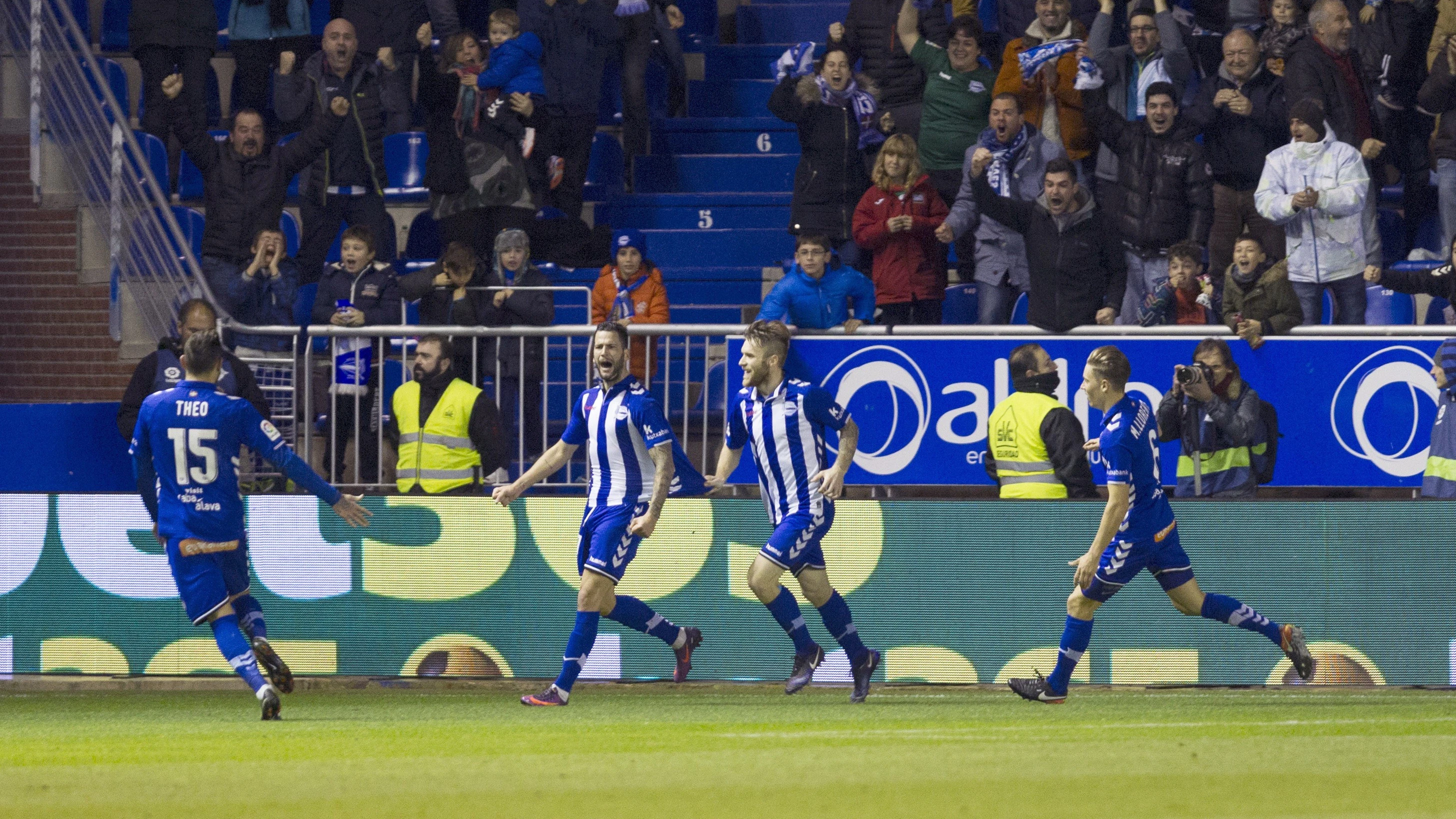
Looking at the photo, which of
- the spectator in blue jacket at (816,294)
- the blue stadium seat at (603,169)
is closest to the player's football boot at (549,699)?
the spectator in blue jacket at (816,294)

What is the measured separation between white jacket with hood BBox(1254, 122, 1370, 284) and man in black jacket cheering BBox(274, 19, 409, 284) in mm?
7347

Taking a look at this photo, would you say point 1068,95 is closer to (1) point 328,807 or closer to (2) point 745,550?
(2) point 745,550

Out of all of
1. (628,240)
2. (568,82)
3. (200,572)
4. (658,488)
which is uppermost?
(568,82)

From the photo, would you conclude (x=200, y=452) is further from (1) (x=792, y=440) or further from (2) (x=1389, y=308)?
(2) (x=1389, y=308)

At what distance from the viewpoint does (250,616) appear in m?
10.2

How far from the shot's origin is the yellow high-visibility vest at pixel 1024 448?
463 inches

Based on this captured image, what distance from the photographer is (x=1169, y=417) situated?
476 inches

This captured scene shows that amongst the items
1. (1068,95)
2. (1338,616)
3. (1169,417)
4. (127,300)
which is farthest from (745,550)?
(127,300)

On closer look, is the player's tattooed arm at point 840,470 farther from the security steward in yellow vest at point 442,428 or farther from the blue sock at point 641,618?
the security steward in yellow vest at point 442,428

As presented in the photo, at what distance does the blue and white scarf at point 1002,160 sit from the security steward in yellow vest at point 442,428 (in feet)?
13.9

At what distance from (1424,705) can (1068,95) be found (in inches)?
241

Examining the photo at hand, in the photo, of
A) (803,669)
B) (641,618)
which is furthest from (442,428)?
(803,669)

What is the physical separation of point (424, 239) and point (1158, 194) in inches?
260

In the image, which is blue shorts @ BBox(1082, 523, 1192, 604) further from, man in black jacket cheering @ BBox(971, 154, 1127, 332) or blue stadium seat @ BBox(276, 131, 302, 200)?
blue stadium seat @ BBox(276, 131, 302, 200)
